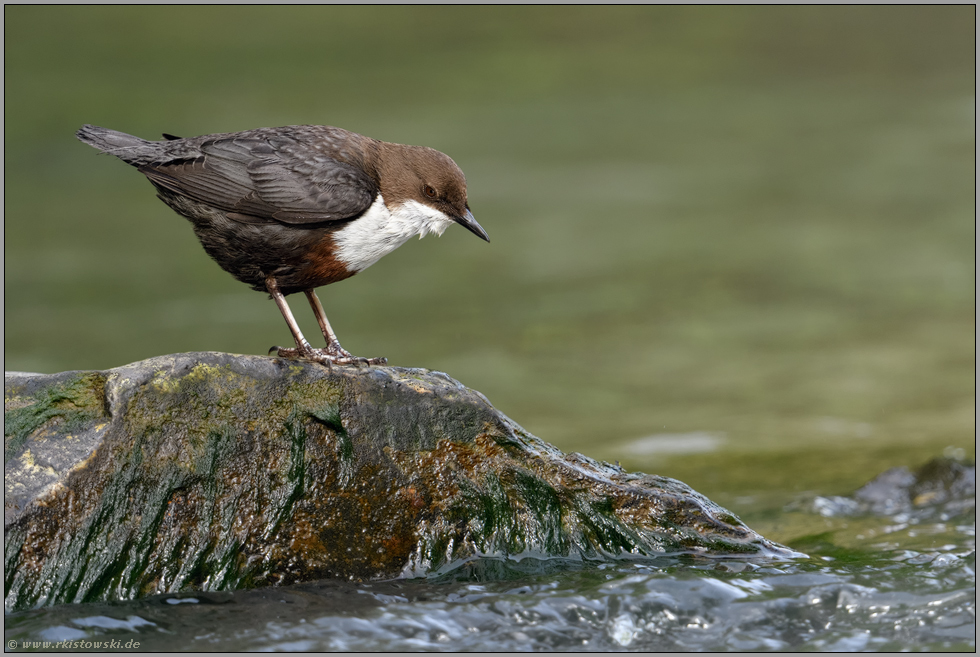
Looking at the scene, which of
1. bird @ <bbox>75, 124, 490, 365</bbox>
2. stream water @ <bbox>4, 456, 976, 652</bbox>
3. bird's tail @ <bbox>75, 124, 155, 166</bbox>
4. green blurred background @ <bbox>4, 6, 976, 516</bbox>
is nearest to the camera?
stream water @ <bbox>4, 456, 976, 652</bbox>

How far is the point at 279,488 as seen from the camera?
141 inches

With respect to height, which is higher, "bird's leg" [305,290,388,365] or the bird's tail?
the bird's tail

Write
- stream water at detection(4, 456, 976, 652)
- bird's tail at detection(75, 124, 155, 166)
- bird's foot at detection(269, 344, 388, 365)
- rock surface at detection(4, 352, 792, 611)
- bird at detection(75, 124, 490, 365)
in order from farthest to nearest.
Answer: bird's tail at detection(75, 124, 155, 166) < bird at detection(75, 124, 490, 365) < bird's foot at detection(269, 344, 388, 365) < rock surface at detection(4, 352, 792, 611) < stream water at detection(4, 456, 976, 652)

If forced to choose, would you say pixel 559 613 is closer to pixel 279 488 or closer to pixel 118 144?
pixel 279 488

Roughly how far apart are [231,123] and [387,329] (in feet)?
19.3

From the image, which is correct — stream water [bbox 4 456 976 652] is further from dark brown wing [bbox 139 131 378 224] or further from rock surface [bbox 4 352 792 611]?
dark brown wing [bbox 139 131 378 224]

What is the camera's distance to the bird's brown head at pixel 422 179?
447cm

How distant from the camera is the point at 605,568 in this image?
3689mm

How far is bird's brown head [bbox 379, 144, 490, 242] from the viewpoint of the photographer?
447 cm

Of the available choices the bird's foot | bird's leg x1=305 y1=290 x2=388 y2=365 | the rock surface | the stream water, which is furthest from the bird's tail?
the stream water

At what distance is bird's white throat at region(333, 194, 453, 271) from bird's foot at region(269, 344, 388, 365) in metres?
0.37

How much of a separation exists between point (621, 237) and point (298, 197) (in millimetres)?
7168

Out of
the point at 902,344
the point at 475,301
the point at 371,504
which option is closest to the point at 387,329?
the point at 475,301

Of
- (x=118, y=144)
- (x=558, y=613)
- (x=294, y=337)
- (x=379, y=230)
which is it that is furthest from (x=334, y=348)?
(x=558, y=613)
